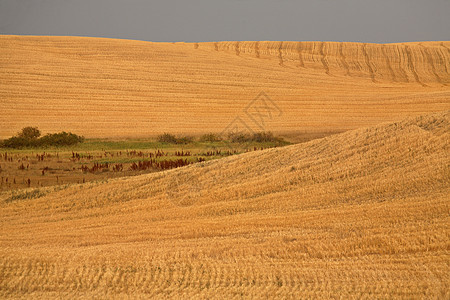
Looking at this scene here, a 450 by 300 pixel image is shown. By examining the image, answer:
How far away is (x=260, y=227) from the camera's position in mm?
8438

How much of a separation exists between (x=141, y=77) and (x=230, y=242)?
36652 mm

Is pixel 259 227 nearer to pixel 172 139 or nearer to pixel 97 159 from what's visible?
pixel 97 159

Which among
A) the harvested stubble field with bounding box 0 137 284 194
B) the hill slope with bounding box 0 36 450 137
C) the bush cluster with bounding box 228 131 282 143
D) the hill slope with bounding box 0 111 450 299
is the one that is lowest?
the hill slope with bounding box 0 111 450 299

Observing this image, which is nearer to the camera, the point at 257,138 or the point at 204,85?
the point at 257,138

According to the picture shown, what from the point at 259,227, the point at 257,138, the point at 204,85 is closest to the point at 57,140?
the point at 257,138

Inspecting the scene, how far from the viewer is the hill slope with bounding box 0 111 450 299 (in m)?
6.23

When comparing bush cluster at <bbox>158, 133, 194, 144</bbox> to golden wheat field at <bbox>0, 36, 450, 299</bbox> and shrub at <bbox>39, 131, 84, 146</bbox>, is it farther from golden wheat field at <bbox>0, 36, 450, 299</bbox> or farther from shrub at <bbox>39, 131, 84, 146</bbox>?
golden wheat field at <bbox>0, 36, 450, 299</bbox>

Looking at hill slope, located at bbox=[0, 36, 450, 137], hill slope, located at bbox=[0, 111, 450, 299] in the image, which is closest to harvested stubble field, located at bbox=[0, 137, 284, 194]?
hill slope, located at bbox=[0, 111, 450, 299]

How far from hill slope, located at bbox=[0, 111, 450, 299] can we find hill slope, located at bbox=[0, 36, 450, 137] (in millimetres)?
17014

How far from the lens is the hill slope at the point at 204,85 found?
32188 millimetres

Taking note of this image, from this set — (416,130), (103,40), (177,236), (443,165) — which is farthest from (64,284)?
(103,40)

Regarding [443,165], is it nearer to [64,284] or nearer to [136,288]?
[136,288]

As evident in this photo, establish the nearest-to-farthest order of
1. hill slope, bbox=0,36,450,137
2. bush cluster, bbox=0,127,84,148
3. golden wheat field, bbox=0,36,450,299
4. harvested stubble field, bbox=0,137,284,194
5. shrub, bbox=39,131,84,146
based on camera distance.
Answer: golden wheat field, bbox=0,36,450,299, harvested stubble field, bbox=0,137,284,194, bush cluster, bbox=0,127,84,148, shrub, bbox=39,131,84,146, hill slope, bbox=0,36,450,137

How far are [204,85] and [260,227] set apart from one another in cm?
3436
